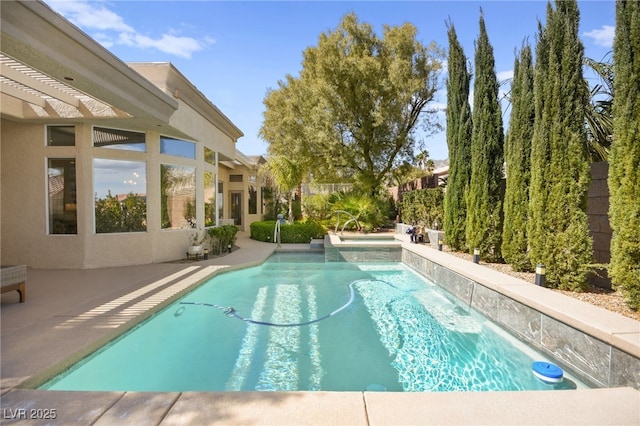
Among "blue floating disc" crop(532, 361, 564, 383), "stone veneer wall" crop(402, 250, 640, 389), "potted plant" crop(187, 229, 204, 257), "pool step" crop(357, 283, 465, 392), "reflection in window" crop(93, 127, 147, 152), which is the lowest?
"pool step" crop(357, 283, 465, 392)

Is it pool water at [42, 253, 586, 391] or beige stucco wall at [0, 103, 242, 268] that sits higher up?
beige stucco wall at [0, 103, 242, 268]

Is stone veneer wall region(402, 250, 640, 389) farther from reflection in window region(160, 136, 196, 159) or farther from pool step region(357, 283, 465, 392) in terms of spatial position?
reflection in window region(160, 136, 196, 159)

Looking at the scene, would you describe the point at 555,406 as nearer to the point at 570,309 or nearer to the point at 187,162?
the point at 570,309

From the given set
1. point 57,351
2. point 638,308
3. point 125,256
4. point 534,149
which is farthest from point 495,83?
point 125,256

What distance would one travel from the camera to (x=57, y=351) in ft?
12.0

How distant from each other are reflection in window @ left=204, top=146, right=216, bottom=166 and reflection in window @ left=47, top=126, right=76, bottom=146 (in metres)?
3.93

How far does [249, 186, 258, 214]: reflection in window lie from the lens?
20719 mm

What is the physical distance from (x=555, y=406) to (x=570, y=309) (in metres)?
1.87

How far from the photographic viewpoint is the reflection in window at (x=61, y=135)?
848cm

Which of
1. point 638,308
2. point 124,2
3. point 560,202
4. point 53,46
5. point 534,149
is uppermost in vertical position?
point 124,2

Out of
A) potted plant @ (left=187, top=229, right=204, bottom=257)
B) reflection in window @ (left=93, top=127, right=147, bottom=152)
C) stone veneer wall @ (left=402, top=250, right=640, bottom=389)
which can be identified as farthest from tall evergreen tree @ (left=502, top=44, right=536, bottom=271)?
reflection in window @ (left=93, top=127, right=147, bottom=152)

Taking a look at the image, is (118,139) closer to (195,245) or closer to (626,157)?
(195,245)

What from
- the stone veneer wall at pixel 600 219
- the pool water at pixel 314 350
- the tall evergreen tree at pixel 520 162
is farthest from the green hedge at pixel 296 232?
the stone veneer wall at pixel 600 219

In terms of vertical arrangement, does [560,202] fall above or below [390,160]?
below
